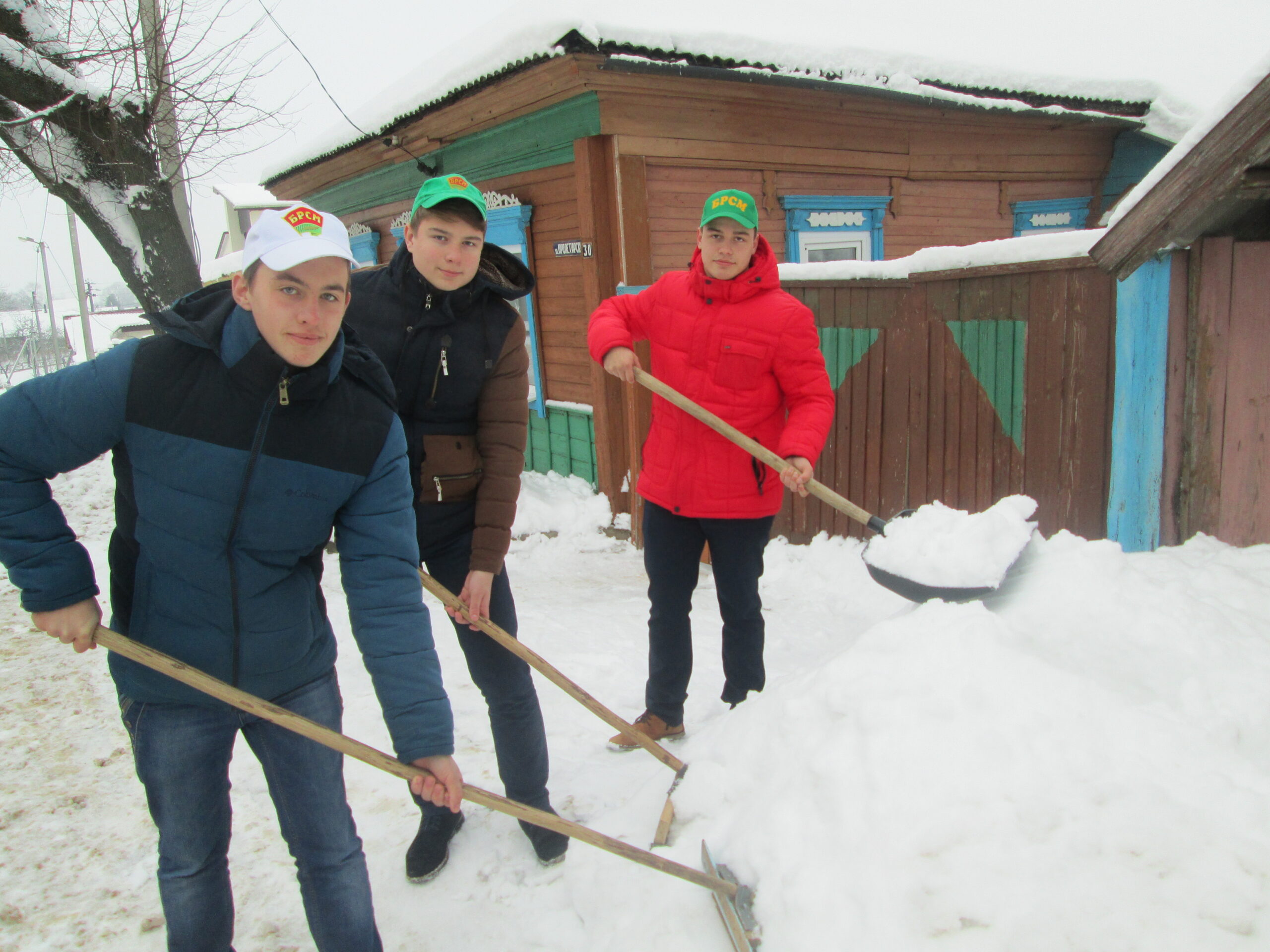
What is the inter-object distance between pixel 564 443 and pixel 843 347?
9.73 ft

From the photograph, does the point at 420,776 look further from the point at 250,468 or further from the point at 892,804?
the point at 892,804

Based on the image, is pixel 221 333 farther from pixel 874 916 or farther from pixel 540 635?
pixel 540 635

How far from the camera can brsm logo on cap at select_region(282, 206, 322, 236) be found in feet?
4.69

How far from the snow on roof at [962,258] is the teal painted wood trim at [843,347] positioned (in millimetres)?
314

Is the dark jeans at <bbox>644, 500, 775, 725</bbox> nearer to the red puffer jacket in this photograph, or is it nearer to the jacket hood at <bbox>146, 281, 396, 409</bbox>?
the red puffer jacket

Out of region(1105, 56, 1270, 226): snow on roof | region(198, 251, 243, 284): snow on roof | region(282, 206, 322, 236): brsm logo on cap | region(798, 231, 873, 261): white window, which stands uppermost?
region(198, 251, 243, 284): snow on roof

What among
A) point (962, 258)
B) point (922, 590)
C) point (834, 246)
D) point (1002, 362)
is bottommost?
point (922, 590)

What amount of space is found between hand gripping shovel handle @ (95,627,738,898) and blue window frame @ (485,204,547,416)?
5050 mm

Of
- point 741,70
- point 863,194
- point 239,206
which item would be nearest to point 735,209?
point 741,70

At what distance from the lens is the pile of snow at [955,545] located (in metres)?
2.53

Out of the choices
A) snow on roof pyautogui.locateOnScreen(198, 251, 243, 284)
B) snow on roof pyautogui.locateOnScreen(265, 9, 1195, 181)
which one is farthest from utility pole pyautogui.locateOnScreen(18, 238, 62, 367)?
snow on roof pyautogui.locateOnScreen(265, 9, 1195, 181)

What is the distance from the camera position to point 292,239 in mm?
1409

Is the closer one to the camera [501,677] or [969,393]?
[501,677]

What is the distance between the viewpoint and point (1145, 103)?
849 centimetres
